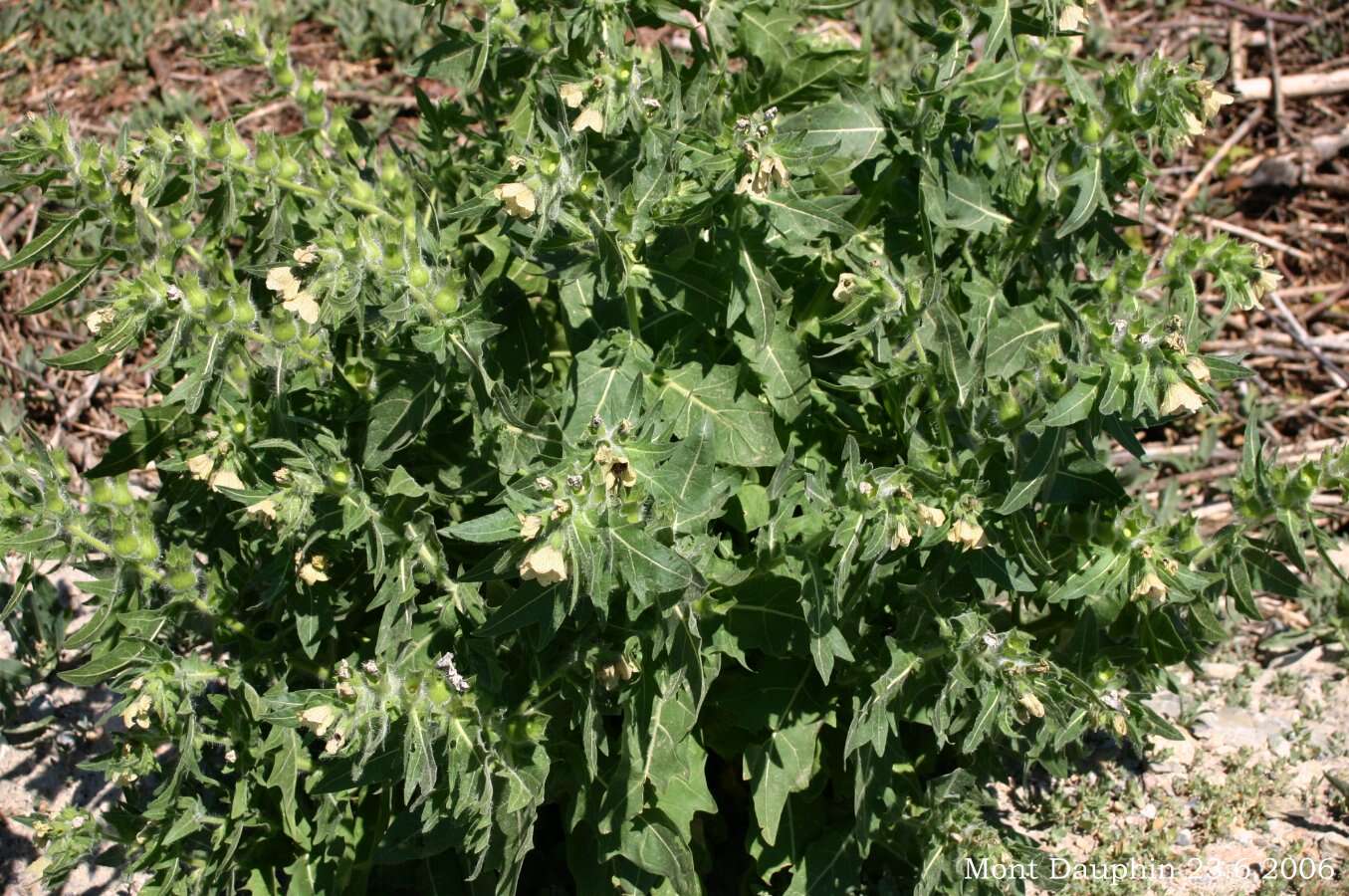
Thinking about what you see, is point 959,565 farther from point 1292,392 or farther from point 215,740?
point 1292,392

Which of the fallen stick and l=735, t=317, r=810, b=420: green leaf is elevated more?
l=735, t=317, r=810, b=420: green leaf

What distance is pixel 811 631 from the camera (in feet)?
11.1

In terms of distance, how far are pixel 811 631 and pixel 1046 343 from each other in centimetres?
113

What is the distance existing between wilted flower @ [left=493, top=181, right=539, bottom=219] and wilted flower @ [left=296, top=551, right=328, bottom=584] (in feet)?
3.62

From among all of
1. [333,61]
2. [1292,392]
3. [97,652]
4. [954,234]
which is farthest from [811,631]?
[333,61]

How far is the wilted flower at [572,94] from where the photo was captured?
324cm

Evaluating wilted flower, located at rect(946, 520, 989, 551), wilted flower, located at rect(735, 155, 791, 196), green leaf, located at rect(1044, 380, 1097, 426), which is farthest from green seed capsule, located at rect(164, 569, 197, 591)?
green leaf, located at rect(1044, 380, 1097, 426)

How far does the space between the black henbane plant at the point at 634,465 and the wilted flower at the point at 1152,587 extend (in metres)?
0.07

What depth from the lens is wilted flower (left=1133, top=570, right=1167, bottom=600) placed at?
340 centimetres

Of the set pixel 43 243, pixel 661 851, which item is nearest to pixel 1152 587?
pixel 661 851

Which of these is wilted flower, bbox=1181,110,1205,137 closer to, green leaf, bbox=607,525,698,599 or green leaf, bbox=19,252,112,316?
green leaf, bbox=607,525,698,599

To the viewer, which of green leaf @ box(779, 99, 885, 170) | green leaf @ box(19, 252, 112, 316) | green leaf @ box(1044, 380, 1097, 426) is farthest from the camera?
green leaf @ box(779, 99, 885, 170)

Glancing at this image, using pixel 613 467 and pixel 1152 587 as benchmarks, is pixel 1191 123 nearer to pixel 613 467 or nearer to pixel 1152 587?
pixel 1152 587

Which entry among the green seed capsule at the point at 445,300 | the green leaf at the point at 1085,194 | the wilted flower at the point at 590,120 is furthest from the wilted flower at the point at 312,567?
the green leaf at the point at 1085,194
